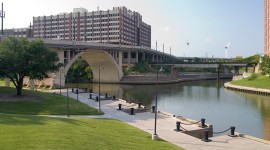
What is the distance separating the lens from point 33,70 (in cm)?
3981

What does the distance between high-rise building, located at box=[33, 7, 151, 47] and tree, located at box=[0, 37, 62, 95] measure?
115379 millimetres

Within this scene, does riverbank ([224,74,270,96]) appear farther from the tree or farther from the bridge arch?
the tree

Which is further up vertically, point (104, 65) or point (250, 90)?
point (104, 65)

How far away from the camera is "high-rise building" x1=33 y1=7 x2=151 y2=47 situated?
16025 cm

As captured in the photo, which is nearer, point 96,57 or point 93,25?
point 96,57

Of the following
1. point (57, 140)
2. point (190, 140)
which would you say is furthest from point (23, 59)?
point (57, 140)

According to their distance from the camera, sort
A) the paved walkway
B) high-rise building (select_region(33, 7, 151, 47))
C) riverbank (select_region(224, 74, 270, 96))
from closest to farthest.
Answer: the paved walkway
riverbank (select_region(224, 74, 270, 96))
high-rise building (select_region(33, 7, 151, 47))

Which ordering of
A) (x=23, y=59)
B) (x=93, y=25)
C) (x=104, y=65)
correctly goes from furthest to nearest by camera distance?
(x=93, y=25), (x=104, y=65), (x=23, y=59)

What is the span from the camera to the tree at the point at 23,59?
38.2 metres

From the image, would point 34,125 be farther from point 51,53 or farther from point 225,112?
point 225,112

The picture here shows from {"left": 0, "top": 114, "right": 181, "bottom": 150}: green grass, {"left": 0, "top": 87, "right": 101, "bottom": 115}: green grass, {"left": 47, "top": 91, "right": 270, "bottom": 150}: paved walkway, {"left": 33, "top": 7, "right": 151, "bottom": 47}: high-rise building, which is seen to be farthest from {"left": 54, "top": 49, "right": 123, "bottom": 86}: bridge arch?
{"left": 0, "top": 114, "right": 181, "bottom": 150}: green grass

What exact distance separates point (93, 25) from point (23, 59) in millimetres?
127433

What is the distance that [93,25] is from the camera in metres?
Answer: 164

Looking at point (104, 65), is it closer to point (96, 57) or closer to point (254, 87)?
point (96, 57)
